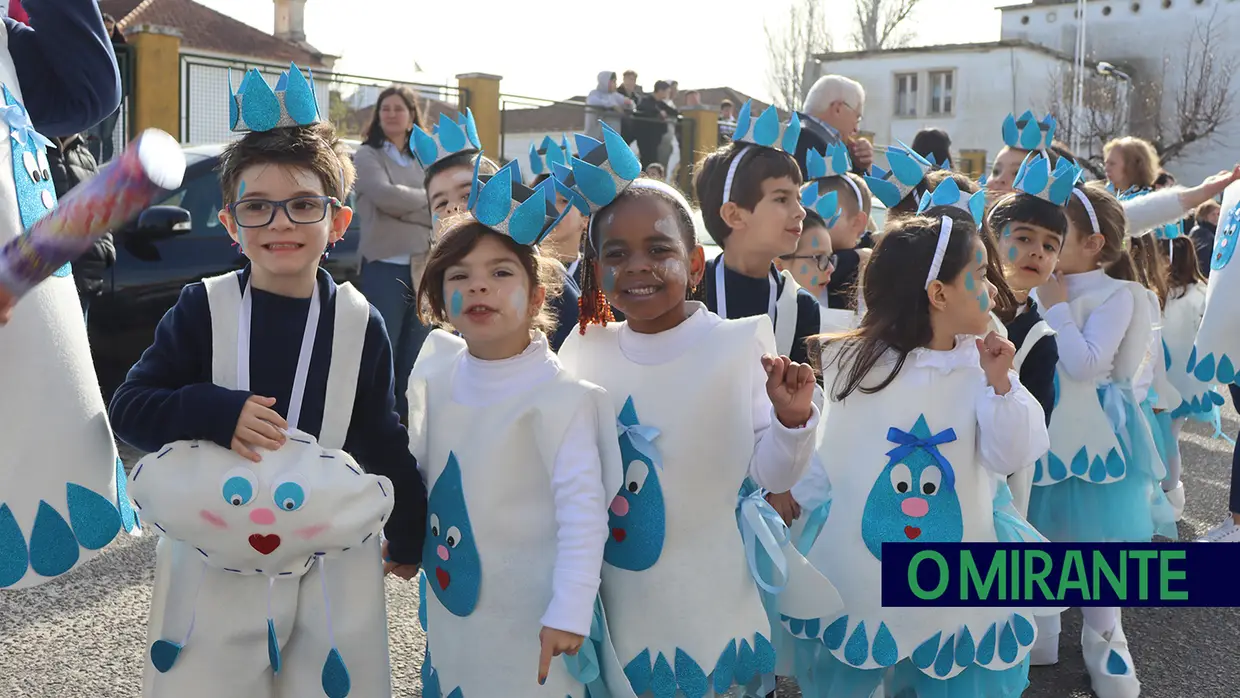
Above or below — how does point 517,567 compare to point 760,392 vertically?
below

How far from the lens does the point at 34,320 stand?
83.0 inches

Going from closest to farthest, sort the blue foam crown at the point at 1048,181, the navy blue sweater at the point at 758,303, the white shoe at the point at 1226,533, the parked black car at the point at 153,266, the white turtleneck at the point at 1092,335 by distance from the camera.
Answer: the navy blue sweater at the point at 758,303
the blue foam crown at the point at 1048,181
the white turtleneck at the point at 1092,335
the white shoe at the point at 1226,533
the parked black car at the point at 153,266

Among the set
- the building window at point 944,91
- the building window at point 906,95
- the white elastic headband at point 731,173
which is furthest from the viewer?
the building window at point 906,95

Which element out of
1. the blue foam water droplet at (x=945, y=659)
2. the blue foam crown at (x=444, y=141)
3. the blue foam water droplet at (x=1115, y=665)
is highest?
the blue foam crown at (x=444, y=141)

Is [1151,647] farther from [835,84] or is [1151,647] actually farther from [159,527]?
[159,527]

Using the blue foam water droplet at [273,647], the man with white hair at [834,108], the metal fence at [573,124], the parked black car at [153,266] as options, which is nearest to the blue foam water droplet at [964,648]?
the blue foam water droplet at [273,647]

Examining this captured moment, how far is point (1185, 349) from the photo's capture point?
21.4 ft

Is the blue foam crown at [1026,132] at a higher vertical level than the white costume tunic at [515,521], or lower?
higher

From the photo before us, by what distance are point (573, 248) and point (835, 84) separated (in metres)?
2.29

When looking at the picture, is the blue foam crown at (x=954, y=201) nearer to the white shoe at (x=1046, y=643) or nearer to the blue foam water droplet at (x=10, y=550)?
the white shoe at (x=1046, y=643)

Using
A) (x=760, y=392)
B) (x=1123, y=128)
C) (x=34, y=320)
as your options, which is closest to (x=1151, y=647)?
(x=760, y=392)

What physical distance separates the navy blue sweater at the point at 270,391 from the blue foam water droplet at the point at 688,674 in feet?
1.90

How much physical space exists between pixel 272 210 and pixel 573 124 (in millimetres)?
13381

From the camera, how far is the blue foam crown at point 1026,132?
495cm
